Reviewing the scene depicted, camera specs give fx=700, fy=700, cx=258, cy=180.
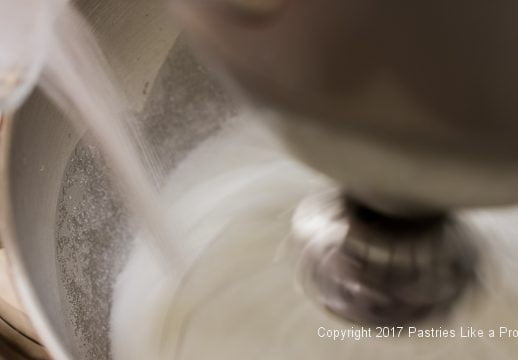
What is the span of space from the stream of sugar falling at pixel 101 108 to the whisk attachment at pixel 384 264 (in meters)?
0.11

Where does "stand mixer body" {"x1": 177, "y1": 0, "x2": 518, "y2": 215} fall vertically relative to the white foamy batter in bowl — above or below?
above

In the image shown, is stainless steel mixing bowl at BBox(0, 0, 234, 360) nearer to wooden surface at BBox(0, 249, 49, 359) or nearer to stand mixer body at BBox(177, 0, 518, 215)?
wooden surface at BBox(0, 249, 49, 359)

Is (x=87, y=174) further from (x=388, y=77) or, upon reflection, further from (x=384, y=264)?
(x=388, y=77)

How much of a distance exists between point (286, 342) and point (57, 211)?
0.50ft

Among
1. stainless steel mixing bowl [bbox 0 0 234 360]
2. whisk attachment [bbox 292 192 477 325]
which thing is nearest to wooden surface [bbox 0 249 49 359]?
stainless steel mixing bowl [bbox 0 0 234 360]

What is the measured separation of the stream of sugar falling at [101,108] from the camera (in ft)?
1.13

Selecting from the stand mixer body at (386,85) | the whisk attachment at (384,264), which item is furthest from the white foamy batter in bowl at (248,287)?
the stand mixer body at (386,85)

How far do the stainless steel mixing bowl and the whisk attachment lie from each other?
5.1 inches

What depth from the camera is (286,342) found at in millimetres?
417

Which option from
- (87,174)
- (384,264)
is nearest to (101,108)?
(87,174)

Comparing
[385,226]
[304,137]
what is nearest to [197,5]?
[304,137]

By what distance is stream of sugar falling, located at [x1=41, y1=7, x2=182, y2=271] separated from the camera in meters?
0.34

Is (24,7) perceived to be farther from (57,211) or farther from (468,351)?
(468,351)

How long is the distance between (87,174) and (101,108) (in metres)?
0.06
